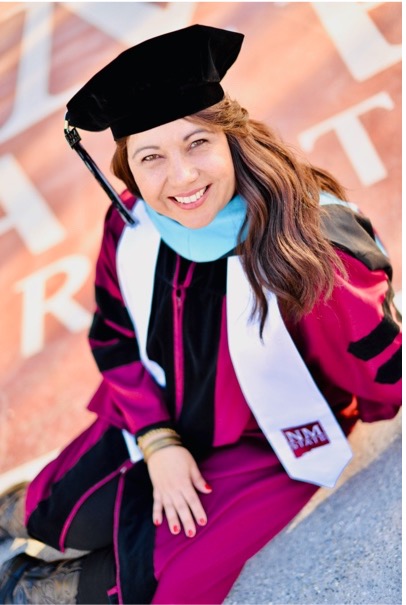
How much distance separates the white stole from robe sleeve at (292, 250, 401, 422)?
2.7 inches

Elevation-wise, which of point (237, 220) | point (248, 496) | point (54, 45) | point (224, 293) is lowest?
point (248, 496)

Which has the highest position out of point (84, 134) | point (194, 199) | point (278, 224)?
point (84, 134)

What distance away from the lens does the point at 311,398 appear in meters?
2.03

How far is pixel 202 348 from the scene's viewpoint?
2.02m

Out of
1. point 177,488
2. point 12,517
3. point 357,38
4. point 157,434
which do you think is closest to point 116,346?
point 157,434

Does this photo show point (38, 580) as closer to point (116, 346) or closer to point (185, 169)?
point (116, 346)

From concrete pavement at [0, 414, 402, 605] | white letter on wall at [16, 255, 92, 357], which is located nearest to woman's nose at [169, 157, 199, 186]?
concrete pavement at [0, 414, 402, 605]

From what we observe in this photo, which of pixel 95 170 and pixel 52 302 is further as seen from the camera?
pixel 52 302

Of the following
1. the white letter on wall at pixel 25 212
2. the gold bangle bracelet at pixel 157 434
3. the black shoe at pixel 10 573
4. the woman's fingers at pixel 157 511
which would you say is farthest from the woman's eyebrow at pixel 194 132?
the white letter on wall at pixel 25 212

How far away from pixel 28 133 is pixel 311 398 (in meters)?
2.36

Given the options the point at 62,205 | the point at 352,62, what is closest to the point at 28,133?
the point at 62,205

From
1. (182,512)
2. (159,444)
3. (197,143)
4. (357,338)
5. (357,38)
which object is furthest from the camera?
(357,38)

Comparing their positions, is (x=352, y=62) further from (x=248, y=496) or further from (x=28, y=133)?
(x=248, y=496)

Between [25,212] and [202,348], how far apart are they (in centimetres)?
177
